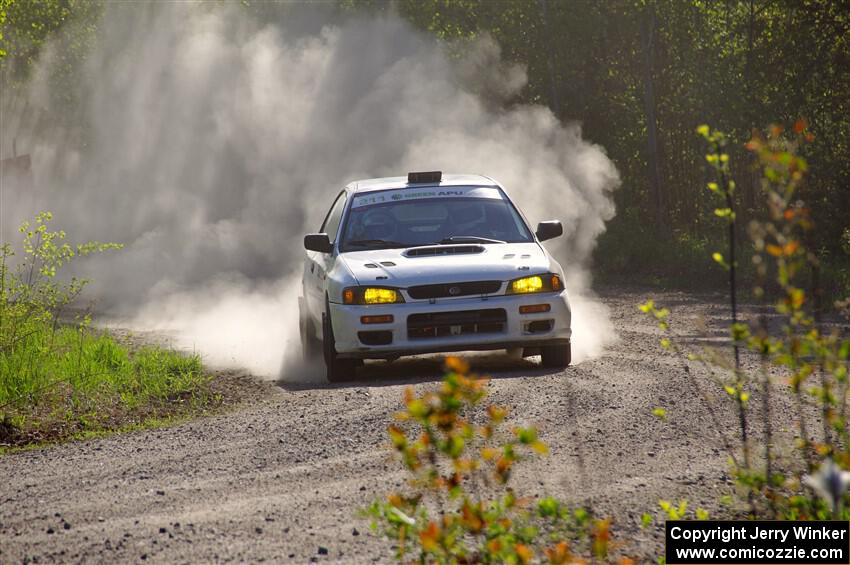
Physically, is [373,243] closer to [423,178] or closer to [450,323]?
[423,178]

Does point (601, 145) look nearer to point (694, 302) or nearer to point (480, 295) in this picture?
point (694, 302)

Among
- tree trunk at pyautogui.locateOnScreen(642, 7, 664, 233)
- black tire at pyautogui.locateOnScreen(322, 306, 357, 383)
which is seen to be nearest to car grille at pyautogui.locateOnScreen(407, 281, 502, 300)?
black tire at pyautogui.locateOnScreen(322, 306, 357, 383)

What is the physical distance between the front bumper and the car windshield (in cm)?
109

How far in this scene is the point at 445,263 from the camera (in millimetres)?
10945

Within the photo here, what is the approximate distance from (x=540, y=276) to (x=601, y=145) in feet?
69.4

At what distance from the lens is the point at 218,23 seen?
142ft

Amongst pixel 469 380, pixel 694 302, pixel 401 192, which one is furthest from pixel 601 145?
pixel 469 380

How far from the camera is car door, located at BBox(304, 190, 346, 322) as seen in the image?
11.7 meters

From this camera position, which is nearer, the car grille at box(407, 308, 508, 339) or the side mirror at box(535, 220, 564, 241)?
the car grille at box(407, 308, 508, 339)

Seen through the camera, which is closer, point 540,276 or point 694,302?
point 540,276

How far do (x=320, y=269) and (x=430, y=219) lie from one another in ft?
3.49

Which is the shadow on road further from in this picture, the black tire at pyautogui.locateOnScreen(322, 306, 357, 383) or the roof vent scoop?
the roof vent scoop

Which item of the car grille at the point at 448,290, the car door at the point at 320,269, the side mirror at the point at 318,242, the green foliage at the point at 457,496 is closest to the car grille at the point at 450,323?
the car grille at the point at 448,290

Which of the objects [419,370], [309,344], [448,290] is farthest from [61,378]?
[448,290]
